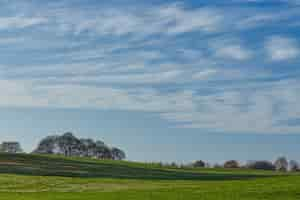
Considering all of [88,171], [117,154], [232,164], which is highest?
[117,154]

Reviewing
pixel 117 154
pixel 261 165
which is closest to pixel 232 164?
pixel 261 165

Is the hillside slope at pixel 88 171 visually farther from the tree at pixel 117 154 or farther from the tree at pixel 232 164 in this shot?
the tree at pixel 117 154

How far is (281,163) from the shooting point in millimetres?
162625

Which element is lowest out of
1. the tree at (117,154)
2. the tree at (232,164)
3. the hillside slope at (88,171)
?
the hillside slope at (88,171)

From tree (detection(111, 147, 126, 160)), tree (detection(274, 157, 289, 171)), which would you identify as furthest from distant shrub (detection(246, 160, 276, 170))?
tree (detection(111, 147, 126, 160))

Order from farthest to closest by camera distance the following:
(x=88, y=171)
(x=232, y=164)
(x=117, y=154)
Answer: (x=117, y=154)
(x=232, y=164)
(x=88, y=171)

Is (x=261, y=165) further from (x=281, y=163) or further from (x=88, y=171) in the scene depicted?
(x=88, y=171)

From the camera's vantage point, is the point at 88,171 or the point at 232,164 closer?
the point at 88,171

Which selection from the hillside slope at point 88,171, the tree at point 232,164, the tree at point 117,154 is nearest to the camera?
the hillside slope at point 88,171

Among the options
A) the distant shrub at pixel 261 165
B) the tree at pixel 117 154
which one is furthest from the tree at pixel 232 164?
the tree at pixel 117 154

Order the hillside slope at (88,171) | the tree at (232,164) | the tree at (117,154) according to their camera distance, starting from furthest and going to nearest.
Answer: the tree at (117,154) → the tree at (232,164) → the hillside slope at (88,171)

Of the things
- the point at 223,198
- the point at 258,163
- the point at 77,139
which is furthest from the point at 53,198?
the point at 77,139

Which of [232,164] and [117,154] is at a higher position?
[117,154]

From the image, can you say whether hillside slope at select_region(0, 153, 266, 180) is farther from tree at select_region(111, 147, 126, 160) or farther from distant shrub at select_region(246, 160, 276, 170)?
tree at select_region(111, 147, 126, 160)
